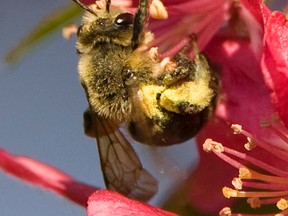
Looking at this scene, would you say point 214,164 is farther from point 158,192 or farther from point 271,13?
point 271,13

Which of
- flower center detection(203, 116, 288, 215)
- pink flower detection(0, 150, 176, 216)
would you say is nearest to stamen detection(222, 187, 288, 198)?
flower center detection(203, 116, 288, 215)

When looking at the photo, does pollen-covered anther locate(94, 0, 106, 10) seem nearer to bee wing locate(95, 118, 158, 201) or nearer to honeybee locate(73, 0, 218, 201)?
honeybee locate(73, 0, 218, 201)

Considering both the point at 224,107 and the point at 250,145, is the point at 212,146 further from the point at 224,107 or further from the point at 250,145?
the point at 224,107

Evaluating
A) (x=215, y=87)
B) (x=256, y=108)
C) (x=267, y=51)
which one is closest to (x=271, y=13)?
(x=267, y=51)

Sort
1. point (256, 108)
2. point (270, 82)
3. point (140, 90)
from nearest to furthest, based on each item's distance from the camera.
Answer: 1. point (270, 82)
2. point (140, 90)
3. point (256, 108)

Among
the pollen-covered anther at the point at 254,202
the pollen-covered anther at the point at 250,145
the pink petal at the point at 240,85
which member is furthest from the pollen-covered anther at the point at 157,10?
the pollen-covered anther at the point at 254,202

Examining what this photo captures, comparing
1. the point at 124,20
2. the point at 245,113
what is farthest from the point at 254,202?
the point at 124,20

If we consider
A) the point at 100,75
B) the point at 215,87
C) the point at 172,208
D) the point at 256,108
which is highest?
the point at 100,75
